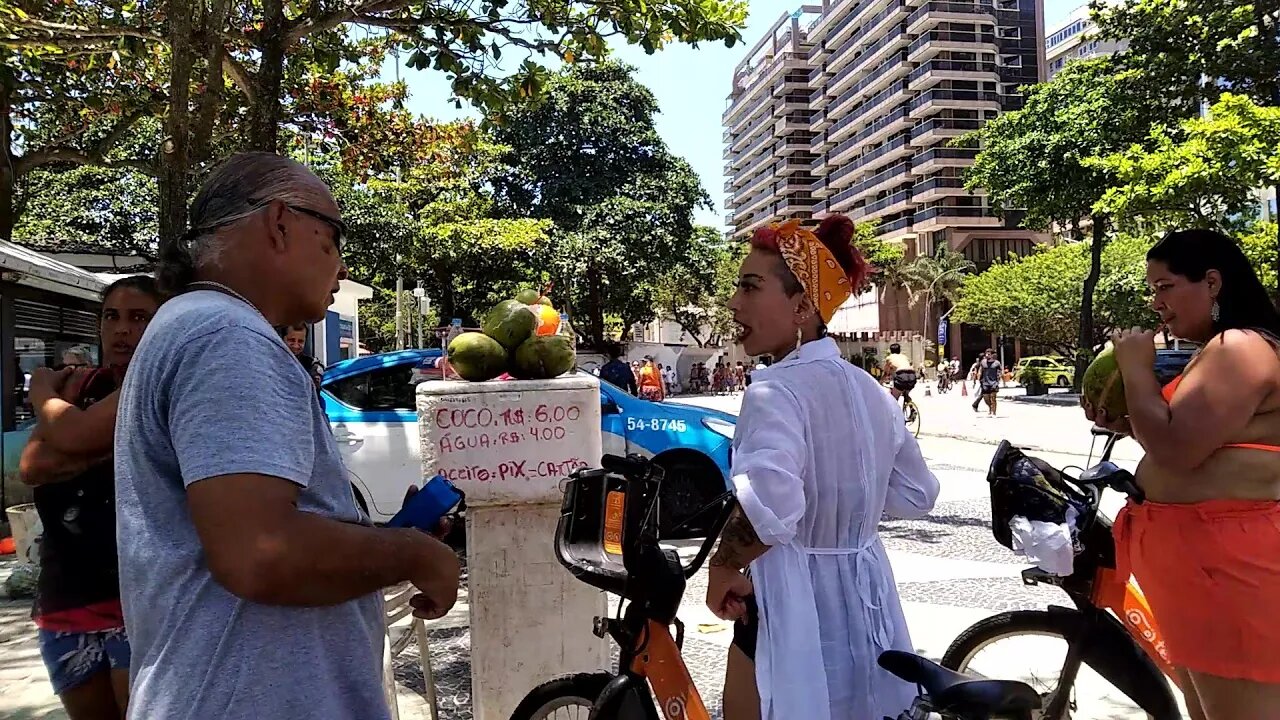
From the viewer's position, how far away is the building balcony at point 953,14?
59.9 meters

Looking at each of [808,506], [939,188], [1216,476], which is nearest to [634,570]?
[808,506]

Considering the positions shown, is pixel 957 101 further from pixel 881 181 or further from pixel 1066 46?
pixel 1066 46

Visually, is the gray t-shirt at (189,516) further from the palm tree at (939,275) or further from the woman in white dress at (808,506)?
the palm tree at (939,275)

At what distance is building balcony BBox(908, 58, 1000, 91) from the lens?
60156 millimetres

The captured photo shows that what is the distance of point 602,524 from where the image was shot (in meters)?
2.26

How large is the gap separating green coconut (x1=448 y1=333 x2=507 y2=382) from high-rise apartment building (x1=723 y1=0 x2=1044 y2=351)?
168 feet

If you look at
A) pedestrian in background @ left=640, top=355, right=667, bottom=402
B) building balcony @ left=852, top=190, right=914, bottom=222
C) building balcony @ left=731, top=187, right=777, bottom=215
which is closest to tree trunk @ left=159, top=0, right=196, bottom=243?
pedestrian in background @ left=640, top=355, right=667, bottom=402

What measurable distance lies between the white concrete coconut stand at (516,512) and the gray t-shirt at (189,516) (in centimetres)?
163

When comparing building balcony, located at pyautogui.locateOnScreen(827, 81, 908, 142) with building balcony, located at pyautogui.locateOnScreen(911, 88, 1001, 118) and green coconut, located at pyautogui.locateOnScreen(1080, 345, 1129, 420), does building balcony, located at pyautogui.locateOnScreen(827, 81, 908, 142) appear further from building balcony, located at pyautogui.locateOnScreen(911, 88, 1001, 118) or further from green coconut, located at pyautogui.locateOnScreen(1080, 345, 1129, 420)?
green coconut, located at pyautogui.locateOnScreen(1080, 345, 1129, 420)

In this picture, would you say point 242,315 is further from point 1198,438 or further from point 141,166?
point 141,166

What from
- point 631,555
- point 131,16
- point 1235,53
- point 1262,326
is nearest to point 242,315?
point 631,555

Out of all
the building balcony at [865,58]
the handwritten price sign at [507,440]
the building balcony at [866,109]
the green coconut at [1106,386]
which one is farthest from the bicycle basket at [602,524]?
the building balcony at [865,58]

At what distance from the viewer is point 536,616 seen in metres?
3.05

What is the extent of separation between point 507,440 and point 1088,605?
6.32 ft
